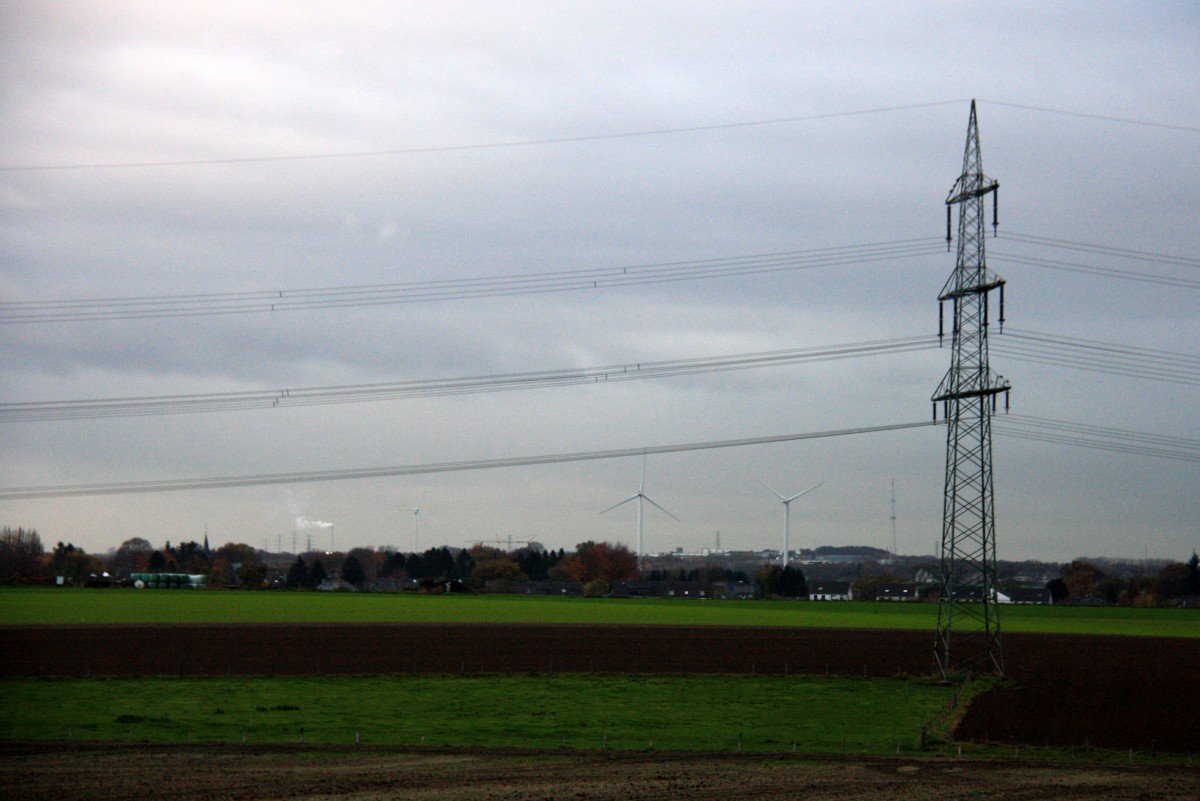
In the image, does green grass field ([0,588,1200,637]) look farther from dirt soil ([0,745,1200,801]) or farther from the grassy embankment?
dirt soil ([0,745,1200,801])

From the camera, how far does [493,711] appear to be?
193ft

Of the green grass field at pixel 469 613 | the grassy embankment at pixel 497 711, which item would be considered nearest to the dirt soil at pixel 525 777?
the grassy embankment at pixel 497 711

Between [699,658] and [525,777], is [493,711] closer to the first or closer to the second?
[525,777]

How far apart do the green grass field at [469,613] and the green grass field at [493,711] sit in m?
45.9

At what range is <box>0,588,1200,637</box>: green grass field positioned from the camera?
117438 mm

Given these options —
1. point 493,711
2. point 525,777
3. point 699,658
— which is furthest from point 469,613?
point 525,777

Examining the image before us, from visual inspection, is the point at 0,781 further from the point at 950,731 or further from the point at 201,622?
the point at 201,622

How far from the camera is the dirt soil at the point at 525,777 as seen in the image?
37.3 metres

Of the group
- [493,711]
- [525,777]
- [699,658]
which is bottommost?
[699,658]

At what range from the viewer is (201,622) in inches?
4254

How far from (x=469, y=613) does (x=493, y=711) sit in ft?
253

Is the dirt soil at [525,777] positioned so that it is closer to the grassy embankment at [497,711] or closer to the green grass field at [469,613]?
the grassy embankment at [497,711]

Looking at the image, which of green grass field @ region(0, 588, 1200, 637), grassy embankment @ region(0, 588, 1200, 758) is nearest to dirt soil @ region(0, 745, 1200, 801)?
grassy embankment @ region(0, 588, 1200, 758)

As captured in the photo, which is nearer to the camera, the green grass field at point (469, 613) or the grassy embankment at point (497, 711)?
the grassy embankment at point (497, 711)
